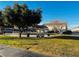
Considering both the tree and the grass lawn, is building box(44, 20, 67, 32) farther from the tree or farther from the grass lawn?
the tree

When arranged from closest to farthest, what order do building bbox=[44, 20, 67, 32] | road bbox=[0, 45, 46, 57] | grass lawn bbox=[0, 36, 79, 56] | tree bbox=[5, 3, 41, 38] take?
road bbox=[0, 45, 46, 57]
grass lawn bbox=[0, 36, 79, 56]
building bbox=[44, 20, 67, 32]
tree bbox=[5, 3, 41, 38]

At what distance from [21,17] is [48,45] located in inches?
104

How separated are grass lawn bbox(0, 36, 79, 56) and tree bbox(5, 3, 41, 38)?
711 mm

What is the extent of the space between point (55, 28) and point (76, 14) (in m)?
1.38

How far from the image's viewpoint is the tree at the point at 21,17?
621 inches

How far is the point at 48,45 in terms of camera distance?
48.2 ft

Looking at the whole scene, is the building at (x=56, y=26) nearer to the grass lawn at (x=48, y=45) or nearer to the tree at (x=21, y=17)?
the grass lawn at (x=48, y=45)

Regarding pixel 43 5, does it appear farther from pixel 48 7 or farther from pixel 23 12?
pixel 23 12

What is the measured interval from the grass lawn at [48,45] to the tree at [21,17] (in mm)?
711

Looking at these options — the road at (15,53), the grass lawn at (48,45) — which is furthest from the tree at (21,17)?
the road at (15,53)

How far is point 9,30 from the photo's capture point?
15.7 metres

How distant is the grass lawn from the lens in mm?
14297

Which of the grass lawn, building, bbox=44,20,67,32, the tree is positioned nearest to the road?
the grass lawn

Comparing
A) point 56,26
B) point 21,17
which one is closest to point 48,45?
point 56,26
